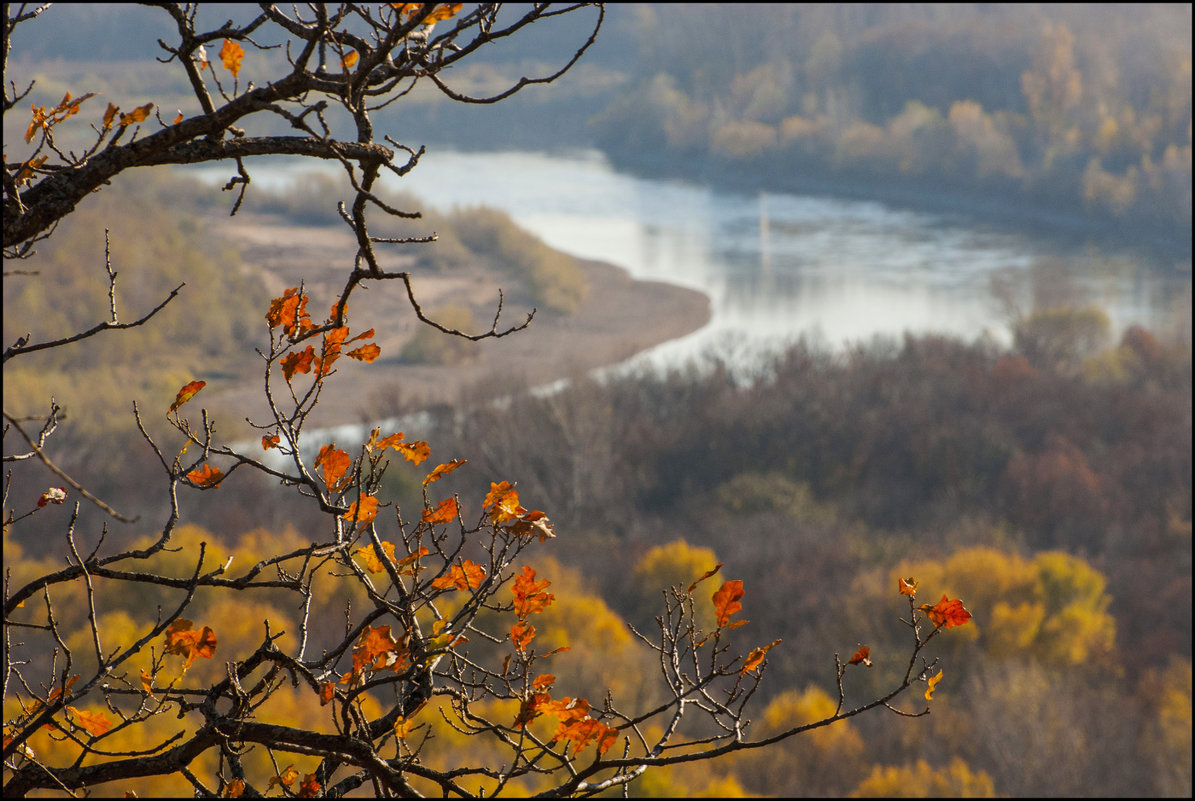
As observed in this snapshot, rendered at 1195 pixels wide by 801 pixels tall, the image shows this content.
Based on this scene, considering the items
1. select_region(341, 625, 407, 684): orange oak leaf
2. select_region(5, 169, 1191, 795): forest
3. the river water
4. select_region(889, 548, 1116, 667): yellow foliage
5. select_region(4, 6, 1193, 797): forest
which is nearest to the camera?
select_region(341, 625, 407, 684): orange oak leaf

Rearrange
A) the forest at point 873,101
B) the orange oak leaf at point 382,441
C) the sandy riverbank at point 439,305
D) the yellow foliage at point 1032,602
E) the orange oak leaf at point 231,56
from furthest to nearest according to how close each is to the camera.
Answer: the forest at point 873,101, the sandy riverbank at point 439,305, the yellow foliage at point 1032,602, the orange oak leaf at point 382,441, the orange oak leaf at point 231,56

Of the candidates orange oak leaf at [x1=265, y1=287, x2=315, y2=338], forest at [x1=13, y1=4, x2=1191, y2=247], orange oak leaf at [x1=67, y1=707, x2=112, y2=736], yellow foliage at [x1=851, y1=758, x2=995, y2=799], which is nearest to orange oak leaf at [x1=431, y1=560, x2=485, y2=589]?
orange oak leaf at [x1=265, y1=287, x2=315, y2=338]

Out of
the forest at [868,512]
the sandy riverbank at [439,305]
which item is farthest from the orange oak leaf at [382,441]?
the sandy riverbank at [439,305]

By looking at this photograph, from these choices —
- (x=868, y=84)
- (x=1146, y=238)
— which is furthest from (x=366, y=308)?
(x=868, y=84)

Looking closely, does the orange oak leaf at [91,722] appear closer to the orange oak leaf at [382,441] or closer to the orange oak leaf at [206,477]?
the orange oak leaf at [206,477]

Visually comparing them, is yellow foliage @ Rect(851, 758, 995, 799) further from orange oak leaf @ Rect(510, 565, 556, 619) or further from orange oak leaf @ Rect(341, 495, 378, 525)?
orange oak leaf @ Rect(341, 495, 378, 525)

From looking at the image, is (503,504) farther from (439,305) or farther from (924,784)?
(439,305)
